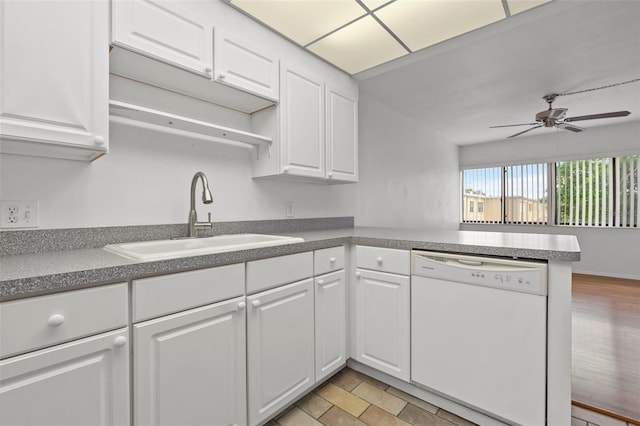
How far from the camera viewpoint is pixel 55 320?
2.69 feet

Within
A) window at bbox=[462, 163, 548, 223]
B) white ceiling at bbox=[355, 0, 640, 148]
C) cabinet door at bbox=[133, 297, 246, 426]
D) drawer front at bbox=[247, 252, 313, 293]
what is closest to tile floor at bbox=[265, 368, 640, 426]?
cabinet door at bbox=[133, 297, 246, 426]

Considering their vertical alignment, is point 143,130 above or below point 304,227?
above

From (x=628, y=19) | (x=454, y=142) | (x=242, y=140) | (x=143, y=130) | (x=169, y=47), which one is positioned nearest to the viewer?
(x=169, y=47)

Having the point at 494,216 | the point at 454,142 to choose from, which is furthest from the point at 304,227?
the point at 494,216

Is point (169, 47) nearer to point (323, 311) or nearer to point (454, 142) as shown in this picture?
point (323, 311)

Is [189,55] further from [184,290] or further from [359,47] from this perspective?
[359,47]

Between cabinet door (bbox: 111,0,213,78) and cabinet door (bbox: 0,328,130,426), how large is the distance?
46.6 inches

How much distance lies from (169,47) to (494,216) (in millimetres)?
6626

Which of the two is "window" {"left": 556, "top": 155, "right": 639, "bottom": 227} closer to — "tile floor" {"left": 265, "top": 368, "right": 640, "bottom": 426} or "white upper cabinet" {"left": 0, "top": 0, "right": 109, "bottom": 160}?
"tile floor" {"left": 265, "top": 368, "right": 640, "bottom": 426}

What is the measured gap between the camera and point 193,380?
1.13 m

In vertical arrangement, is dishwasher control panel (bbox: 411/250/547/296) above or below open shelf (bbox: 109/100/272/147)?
below

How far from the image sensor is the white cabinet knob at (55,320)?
817mm

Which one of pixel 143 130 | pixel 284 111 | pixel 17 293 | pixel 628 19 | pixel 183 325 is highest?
pixel 628 19

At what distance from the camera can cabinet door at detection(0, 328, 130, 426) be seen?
0.78 metres
